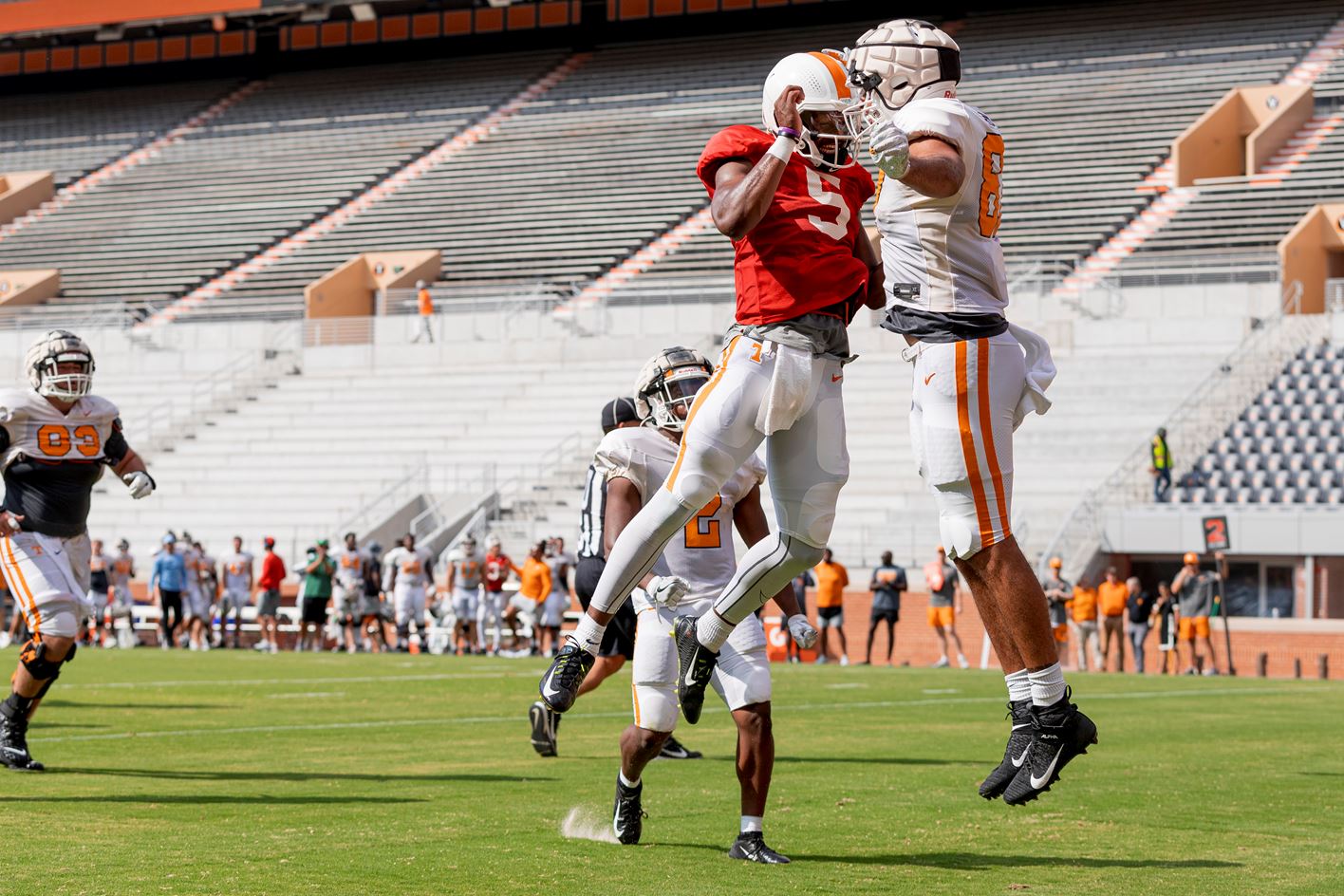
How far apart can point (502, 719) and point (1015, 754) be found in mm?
8170

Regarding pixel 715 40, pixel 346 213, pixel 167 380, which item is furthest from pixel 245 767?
pixel 715 40

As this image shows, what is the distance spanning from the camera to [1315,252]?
105ft

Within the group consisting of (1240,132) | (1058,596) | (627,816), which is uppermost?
(1240,132)

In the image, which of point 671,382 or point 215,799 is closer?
point 671,382

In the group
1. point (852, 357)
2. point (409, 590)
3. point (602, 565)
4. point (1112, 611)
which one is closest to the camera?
point (852, 357)

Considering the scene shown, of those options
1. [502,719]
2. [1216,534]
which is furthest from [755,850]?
[1216,534]

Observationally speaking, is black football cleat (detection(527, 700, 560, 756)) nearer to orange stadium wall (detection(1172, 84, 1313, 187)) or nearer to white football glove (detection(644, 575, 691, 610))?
white football glove (detection(644, 575, 691, 610))

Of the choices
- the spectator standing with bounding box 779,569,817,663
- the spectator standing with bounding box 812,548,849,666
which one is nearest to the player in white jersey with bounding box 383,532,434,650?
the spectator standing with bounding box 779,569,817,663

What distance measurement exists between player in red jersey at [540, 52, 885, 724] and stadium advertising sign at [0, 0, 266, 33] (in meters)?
43.2

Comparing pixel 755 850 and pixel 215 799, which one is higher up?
pixel 755 850

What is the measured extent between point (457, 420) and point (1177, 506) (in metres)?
13.6

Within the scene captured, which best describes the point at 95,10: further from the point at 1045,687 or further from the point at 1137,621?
the point at 1045,687

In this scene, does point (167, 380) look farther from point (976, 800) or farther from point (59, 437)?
point (976, 800)

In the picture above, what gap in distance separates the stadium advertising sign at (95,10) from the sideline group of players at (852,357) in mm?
43219
